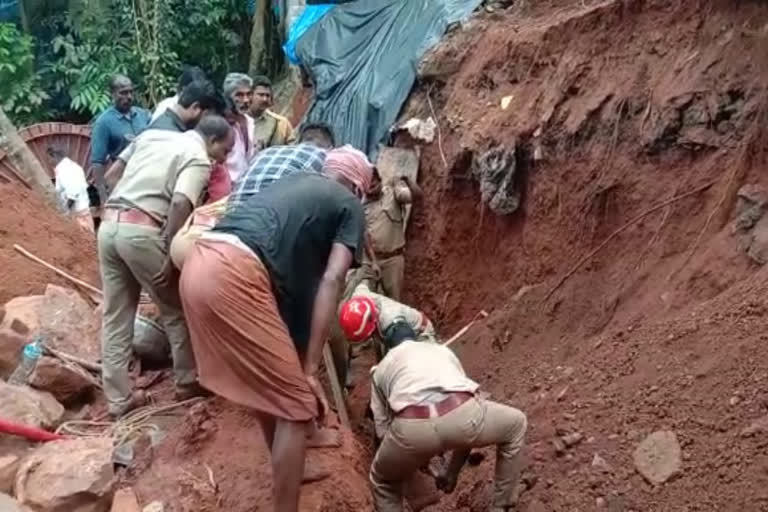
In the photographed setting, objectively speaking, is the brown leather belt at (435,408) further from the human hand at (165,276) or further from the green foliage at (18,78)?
the green foliage at (18,78)

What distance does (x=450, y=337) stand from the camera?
7.09 meters

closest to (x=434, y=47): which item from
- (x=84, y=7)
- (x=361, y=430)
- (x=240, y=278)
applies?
(x=361, y=430)

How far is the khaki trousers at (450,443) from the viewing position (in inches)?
158

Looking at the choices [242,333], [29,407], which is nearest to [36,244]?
[29,407]

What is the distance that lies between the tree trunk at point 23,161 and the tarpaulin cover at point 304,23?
3027mm

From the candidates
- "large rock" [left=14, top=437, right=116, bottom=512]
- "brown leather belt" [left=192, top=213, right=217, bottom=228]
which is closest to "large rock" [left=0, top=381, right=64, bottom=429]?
"large rock" [left=14, top=437, right=116, bottom=512]

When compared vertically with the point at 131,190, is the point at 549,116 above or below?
below

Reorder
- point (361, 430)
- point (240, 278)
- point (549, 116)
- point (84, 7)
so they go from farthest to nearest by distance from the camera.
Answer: point (84, 7) < point (549, 116) < point (361, 430) < point (240, 278)

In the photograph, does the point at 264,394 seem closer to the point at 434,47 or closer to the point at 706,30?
the point at 706,30

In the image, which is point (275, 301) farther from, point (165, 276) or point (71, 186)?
point (71, 186)

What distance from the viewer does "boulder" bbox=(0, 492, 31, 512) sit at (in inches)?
163

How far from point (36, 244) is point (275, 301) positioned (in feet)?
13.1

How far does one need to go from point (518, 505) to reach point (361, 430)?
1.38 m

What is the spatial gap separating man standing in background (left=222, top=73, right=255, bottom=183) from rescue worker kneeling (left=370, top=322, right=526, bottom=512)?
2.01 meters
